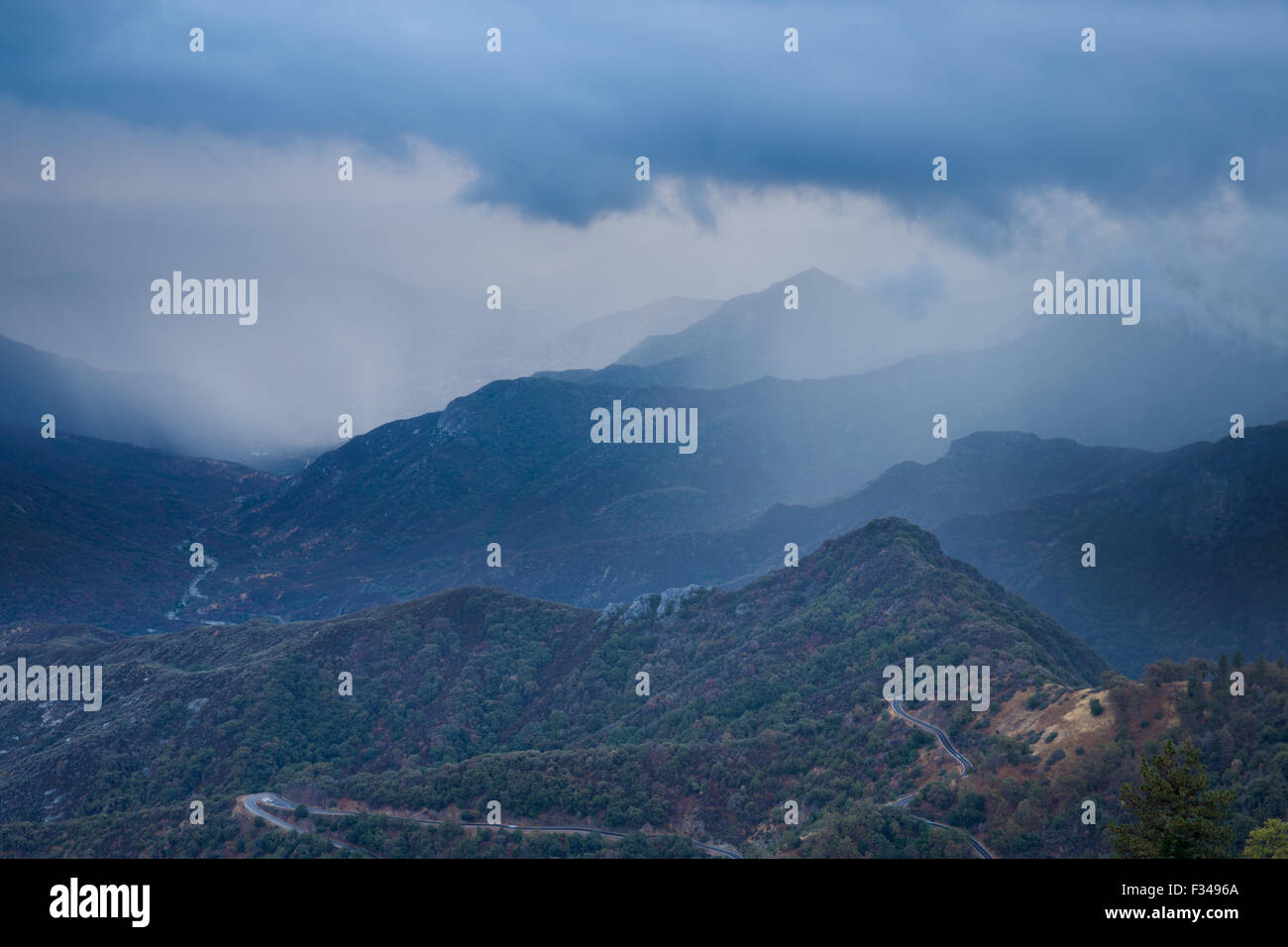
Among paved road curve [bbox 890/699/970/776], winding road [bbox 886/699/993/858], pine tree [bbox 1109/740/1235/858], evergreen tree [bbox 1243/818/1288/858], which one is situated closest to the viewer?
pine tree [bbox 1109/740/1235/858]

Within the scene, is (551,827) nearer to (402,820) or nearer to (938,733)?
(402,820)

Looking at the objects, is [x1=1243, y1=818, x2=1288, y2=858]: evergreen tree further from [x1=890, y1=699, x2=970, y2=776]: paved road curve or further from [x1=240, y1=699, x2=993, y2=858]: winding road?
[x1=890, y1=699, x2=970, y2=776]: paved road curve

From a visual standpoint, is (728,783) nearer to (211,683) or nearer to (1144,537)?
(211,683)

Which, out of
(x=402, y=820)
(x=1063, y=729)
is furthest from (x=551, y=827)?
(x=1063, y=729)

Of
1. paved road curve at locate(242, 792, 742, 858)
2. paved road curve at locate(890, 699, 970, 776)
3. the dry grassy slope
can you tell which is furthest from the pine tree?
paved road curve at locate(242, 792, 742, 858)

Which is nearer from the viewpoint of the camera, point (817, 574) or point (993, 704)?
point (993, 704)
